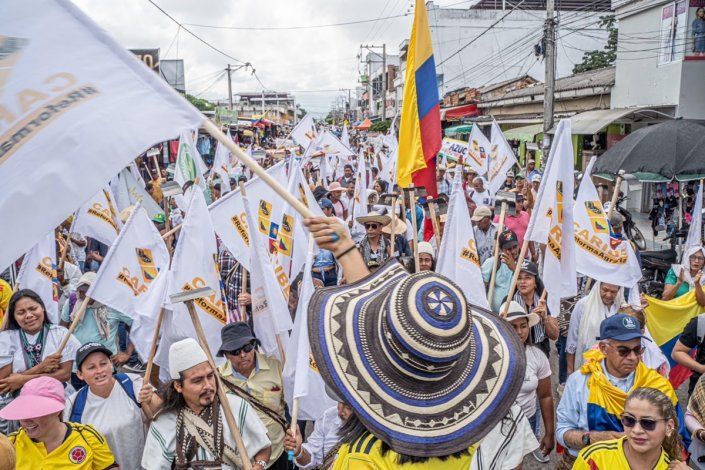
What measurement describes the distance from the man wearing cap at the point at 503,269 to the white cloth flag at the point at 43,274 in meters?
3.91

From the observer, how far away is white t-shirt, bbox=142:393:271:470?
292 centimetres

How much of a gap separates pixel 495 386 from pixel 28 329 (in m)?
3.64

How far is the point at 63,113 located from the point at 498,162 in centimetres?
1085

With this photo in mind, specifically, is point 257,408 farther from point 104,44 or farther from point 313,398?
point 104,44

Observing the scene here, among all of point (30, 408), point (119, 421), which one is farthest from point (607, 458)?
point (30, 408)

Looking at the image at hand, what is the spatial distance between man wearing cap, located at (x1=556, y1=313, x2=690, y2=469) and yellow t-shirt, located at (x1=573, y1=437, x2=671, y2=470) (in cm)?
45

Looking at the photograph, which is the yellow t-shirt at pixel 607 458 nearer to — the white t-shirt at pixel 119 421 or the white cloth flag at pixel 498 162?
the white t-shirt at pixel 119 421

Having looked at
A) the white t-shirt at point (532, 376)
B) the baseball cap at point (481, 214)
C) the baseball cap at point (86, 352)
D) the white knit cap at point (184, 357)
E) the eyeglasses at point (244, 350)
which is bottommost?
the white t-shirt at point (532, 376)

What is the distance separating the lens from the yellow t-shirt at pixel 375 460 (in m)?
1.70

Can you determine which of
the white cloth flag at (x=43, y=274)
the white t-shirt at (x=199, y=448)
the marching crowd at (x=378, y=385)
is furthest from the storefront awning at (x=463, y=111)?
the white t-shirt at (x=199, y=448)

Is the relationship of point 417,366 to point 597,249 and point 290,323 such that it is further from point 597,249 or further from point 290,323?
point 597,249

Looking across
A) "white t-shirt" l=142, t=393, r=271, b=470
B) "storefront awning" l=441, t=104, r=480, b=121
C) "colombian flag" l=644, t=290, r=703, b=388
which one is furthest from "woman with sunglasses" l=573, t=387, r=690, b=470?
"storefront awning" l=441, t=104, r=480, b=121

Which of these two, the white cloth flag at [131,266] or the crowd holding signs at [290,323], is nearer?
the crowd holding signs at [290,323]

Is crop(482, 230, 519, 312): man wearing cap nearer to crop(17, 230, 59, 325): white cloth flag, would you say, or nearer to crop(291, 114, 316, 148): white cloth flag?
crop(17, 230, 59, 325): white cloth flag
